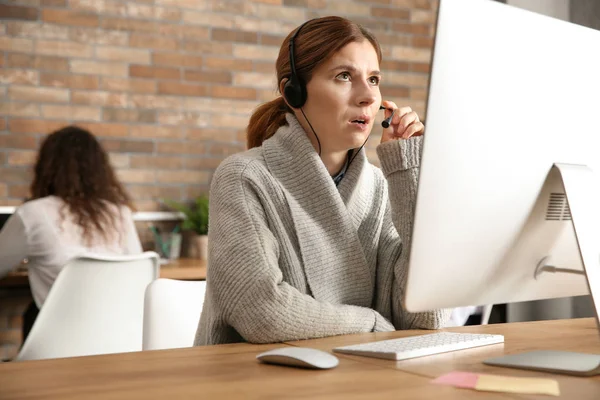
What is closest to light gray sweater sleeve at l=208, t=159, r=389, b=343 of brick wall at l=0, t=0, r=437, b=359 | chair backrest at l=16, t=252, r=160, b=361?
chair backrest at l=16, t=252, r=160, b=361

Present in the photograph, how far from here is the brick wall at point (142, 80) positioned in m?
3.96

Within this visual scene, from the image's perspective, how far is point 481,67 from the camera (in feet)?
3.20

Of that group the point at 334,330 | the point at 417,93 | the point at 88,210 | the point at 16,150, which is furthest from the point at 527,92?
the point at 417,93

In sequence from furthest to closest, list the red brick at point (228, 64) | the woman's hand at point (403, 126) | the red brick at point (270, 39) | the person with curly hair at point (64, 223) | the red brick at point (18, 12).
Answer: the red brick at point (270, 39), the red brick at point (228, 64), the red brick at point (18, 12), the person with curly hair at point (64, 223), the woman's hand at point (403, 126)

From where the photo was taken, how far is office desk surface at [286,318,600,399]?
101cm

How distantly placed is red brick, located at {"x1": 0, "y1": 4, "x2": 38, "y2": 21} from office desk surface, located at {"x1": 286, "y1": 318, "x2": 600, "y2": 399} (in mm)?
3140

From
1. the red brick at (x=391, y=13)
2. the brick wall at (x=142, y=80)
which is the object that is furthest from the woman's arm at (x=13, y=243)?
the red brick at (x=391, y=13)

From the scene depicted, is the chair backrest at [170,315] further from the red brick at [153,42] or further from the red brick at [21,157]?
the red brick at [153,42]

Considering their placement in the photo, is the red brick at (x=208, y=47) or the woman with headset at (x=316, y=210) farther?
the red brick at (x=208, y=47)

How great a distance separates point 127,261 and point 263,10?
2246mm

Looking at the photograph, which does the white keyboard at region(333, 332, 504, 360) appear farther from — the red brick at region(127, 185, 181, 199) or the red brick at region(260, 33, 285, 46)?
the red brick at region(260, 33, 285, 46)

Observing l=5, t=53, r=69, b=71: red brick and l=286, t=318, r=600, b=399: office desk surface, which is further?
l=5, t=53, r=69, b=71: red brick

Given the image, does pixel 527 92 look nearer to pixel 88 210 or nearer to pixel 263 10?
pixel 88 210

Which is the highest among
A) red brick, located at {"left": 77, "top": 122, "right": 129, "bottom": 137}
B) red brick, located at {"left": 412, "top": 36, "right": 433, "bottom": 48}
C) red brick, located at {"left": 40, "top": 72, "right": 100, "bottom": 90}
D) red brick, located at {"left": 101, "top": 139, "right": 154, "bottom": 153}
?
red brick, located at {"left": 412, "top": 36, "right": 433, "bottom": 48}
